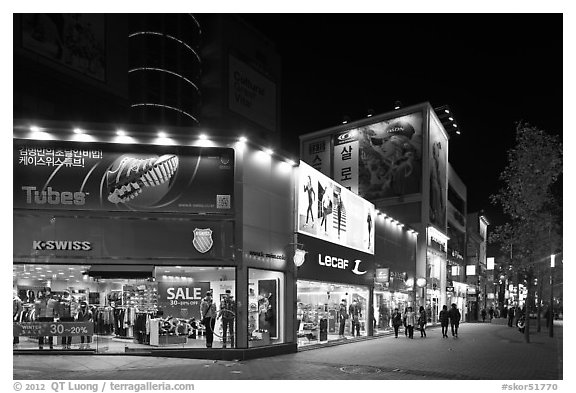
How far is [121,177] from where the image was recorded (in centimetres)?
1609

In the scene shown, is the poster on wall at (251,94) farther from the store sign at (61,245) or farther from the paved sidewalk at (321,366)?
the store sign at (61,245)

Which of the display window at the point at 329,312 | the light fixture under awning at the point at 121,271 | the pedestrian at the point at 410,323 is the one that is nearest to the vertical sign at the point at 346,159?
the pedestrian at the point at 410,323

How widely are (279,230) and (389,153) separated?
29.5 metres

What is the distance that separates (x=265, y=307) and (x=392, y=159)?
3082 centimetres

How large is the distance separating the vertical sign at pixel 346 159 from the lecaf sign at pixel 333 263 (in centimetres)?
2128

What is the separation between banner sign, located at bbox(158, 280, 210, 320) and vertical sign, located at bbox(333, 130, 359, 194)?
3240 cm

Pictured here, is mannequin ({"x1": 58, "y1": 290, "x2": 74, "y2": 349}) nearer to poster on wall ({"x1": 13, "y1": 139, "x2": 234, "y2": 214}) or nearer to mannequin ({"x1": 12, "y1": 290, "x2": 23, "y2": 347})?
mannequin ({"x1": 12, "y1": 290, "x2": 23, "y2": 347})

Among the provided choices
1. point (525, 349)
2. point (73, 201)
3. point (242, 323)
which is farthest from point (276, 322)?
point (525, 349)

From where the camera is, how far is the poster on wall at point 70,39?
48.0 metres

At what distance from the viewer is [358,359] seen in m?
16.7

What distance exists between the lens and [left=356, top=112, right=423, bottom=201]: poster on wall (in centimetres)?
4506

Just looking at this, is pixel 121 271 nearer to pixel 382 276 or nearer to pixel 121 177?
pixel 121 177

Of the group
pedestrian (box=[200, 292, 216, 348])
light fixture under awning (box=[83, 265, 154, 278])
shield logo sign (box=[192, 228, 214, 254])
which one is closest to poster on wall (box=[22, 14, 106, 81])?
light fixture under awning (box=[83, 265, 154, 278])

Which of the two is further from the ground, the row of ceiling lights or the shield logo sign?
the row of ceiling lights
